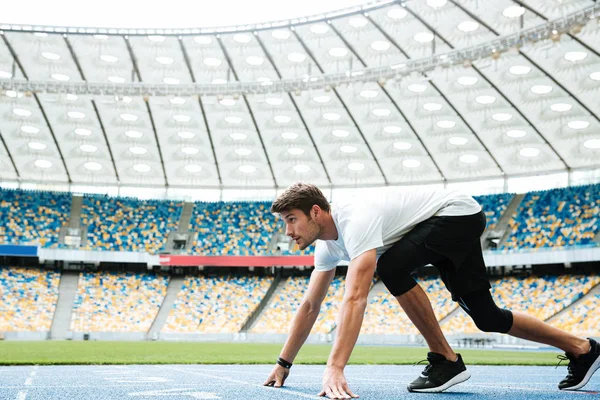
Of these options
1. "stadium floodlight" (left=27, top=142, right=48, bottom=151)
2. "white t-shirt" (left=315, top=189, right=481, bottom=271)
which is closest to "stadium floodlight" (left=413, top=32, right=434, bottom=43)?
"stadium floodlight" (left=27, top=142, right=48, bottom=151)

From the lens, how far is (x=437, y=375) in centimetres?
499

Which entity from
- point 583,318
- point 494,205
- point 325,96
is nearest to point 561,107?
point 583,318

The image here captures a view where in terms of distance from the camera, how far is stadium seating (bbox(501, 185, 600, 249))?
3938 cm

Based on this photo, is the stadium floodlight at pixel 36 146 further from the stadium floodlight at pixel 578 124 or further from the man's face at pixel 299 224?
the man's face at pixel 299 224

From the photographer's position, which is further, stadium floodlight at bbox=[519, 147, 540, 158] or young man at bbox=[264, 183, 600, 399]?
stadium floodlight at bbox=[519, 147, 540, 158]

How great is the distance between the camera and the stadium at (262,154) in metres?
30.0

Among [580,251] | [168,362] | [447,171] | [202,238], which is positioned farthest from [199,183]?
[168,362]

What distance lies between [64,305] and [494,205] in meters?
28.7

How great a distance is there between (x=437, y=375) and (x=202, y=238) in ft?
146

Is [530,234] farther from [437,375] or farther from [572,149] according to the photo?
[437,375]

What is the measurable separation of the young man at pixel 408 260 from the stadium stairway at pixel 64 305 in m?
37.6

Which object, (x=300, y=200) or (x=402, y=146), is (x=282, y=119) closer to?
(x=402, y=146)

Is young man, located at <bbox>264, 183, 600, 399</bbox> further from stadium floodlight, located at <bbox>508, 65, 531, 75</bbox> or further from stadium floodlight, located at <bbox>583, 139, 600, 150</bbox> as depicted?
stadium floodlight, located at <bbox>583, 139, 600, 150</bbox>

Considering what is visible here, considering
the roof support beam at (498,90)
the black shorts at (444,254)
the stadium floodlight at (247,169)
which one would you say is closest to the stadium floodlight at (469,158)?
the roof support beam at (498,90)
